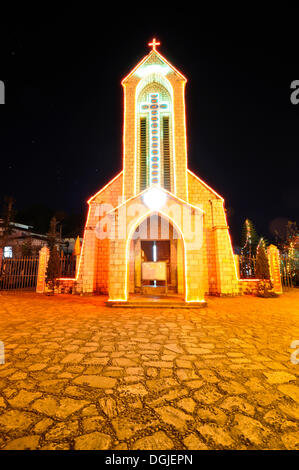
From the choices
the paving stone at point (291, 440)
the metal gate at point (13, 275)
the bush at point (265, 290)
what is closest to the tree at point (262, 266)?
the bush at point (265, 290)

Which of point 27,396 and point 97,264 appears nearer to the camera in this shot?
point 27,396

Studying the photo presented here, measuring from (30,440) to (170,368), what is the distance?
1.93m

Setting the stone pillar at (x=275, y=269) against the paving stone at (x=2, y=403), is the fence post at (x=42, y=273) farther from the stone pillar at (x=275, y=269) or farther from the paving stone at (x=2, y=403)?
the stone pillar at (x=275, y=269)

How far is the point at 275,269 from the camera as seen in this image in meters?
12.7

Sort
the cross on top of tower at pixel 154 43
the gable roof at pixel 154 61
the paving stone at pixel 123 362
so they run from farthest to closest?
the cross on top of tower at pixel 154 43, the gable roof at pixel 154 61, the paving stone at pixel 123 362

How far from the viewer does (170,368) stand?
3.06m

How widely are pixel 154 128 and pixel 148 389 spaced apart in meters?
13.4

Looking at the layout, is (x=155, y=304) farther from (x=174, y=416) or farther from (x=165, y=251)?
(x=174, y=416)

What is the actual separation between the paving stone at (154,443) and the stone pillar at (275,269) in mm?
13173

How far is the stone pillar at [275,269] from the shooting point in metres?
12.4

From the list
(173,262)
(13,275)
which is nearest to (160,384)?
(173,262)

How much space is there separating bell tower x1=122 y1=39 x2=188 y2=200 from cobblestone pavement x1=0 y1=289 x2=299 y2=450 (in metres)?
8.76

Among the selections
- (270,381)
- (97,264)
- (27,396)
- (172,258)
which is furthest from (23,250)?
(270,381)

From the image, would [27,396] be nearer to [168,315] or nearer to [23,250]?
[168,315]
